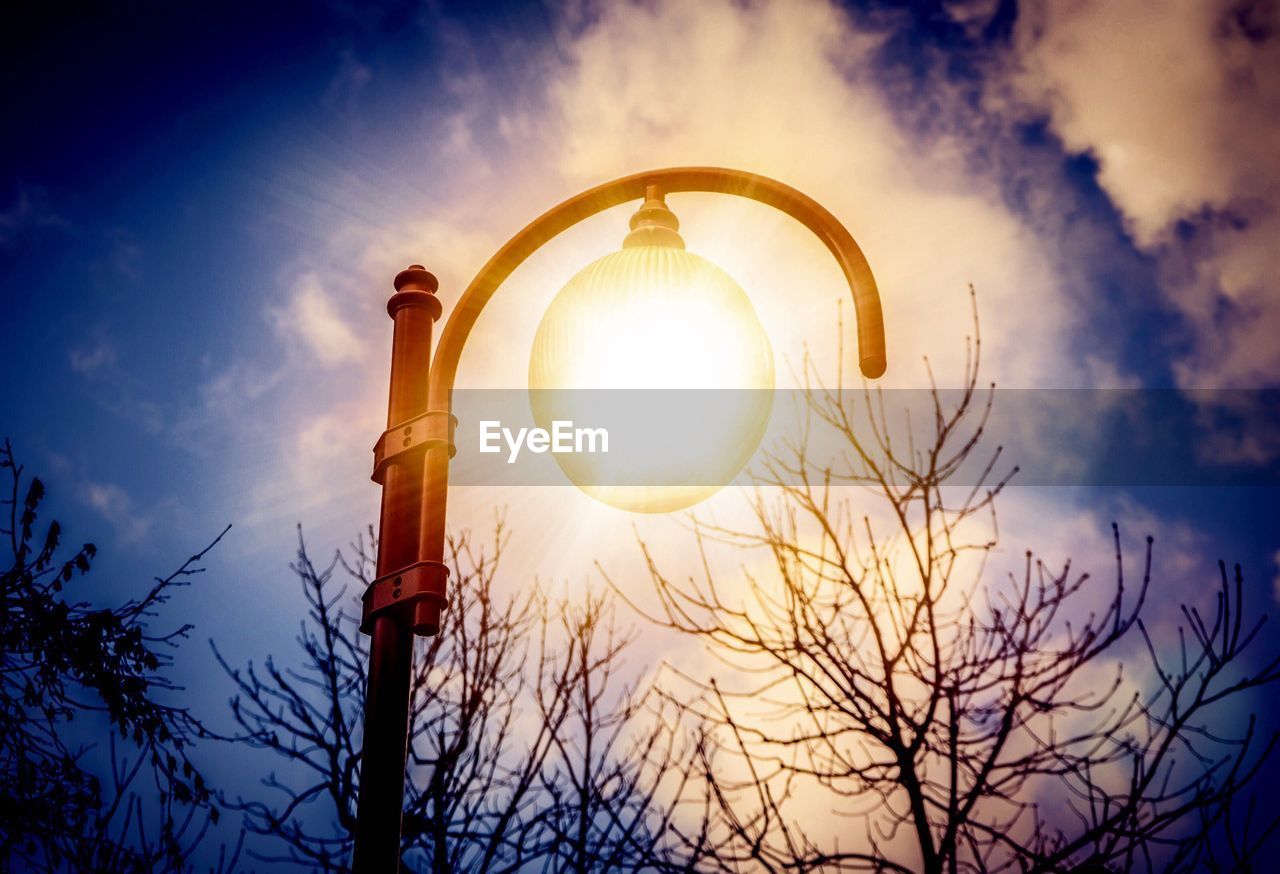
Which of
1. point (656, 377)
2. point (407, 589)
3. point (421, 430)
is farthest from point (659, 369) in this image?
point (407, 589)

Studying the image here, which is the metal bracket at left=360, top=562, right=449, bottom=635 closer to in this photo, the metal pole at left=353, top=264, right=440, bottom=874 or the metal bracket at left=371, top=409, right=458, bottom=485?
the metal pole at left=353, top=264, right=440, bottom=874

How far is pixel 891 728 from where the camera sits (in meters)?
5.95

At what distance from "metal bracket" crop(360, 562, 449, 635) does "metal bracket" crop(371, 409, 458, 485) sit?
0.36 m

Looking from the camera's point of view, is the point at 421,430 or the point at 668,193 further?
the point at 668,193

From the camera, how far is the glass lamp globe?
2.62 meters

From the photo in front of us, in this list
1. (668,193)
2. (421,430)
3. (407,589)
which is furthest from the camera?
(668,193)

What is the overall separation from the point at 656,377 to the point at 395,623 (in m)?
0.98

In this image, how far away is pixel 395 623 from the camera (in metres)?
2.44

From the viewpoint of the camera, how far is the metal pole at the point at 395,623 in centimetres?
221

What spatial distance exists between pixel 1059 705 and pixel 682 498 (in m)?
4.46

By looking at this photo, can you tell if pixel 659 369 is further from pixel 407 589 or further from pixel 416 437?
pixel 407 589

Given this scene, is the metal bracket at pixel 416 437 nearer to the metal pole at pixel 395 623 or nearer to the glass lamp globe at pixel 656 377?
the metal pole at pixel 395 623

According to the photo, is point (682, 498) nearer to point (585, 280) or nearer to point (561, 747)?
point (585, 280)

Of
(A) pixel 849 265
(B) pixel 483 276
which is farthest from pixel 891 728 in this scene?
(B) pixel 483 276
